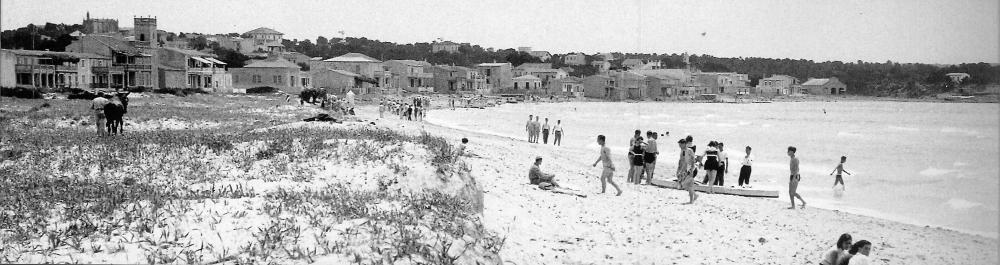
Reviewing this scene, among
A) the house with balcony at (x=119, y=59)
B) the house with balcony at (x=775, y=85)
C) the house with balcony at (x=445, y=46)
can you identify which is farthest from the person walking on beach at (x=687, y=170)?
the house with balcony at (x=445, y=46)

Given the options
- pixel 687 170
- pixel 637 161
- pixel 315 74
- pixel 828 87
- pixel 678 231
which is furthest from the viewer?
pixel 828 87

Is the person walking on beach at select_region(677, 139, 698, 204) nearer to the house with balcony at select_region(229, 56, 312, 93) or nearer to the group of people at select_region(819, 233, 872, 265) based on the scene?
the group of people at select_region(819, 233, 872, 265)

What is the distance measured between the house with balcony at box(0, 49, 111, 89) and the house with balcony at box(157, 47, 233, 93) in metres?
5.52

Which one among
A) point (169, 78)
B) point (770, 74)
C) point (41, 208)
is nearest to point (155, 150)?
point (41, 208)

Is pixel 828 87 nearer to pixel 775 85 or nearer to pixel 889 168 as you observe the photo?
pixel 775 85

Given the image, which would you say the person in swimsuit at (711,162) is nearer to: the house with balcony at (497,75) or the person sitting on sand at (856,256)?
the person sitting on sand at (856,256)

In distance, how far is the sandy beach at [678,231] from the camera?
9461mm

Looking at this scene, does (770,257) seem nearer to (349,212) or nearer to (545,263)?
(545,263)

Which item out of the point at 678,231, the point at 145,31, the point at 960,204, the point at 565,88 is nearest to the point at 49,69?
the point at 145,31

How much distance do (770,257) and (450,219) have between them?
17.4 feet

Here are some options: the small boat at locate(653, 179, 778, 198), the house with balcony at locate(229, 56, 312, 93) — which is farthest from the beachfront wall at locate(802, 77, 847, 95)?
the small boat at locate(653, 179, 778, 198)

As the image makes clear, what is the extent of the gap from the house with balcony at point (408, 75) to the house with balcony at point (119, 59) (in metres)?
38.0

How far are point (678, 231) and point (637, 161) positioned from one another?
4366 millimetres

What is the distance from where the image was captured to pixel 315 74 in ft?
248
